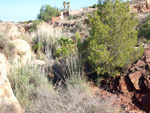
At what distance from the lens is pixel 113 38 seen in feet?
15.6

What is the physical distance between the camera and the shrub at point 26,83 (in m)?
3.92

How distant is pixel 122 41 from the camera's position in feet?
15.6

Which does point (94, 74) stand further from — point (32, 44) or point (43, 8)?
point (43, 8)

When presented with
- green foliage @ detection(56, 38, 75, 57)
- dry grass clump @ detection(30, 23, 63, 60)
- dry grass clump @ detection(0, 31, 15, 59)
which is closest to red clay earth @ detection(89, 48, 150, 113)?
green foliage @ detection(56, 38, 75, 57)

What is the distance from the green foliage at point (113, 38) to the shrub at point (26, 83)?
5.68 ft

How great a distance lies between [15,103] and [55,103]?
833 mm

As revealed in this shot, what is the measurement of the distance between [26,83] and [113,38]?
9.53 feet

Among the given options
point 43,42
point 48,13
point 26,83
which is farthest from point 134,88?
point 48,13

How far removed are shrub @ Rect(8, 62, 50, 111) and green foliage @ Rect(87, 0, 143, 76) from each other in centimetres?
173

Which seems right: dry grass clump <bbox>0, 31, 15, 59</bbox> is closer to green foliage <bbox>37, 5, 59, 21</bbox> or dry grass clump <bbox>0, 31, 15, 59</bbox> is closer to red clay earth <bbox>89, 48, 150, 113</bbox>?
red clay earth <bbox>89, 48, 150, 113</bbox>

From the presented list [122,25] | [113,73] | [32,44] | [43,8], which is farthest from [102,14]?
[43,8]

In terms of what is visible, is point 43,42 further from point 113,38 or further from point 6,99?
point 6,99

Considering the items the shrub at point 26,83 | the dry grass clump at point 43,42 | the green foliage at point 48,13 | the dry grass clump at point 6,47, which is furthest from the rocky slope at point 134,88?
the green foliage at point 48,13

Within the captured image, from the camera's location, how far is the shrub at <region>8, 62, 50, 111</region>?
3.92 metres
